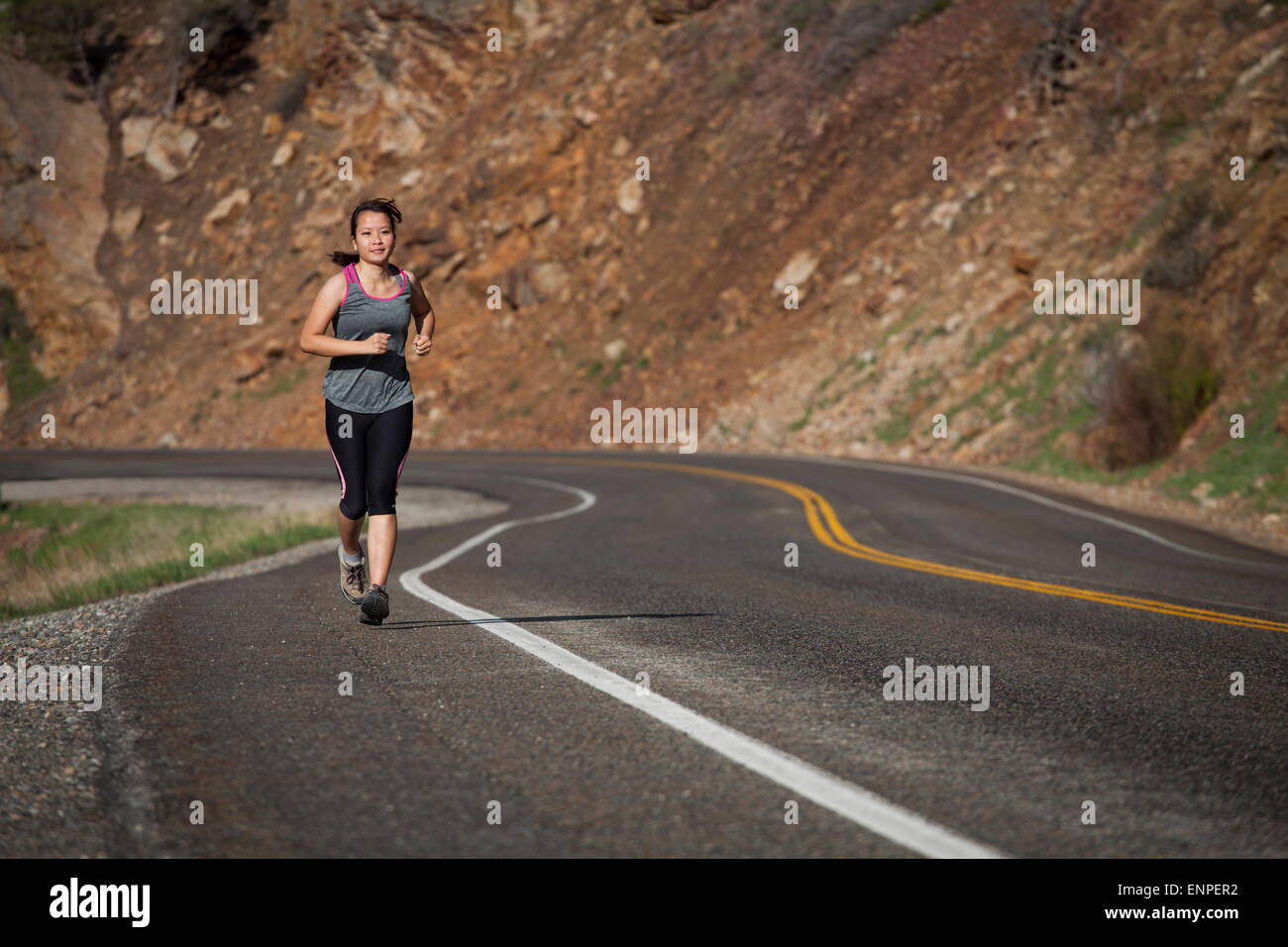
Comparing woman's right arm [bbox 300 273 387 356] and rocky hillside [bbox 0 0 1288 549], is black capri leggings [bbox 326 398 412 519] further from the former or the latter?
rocky hillside [bbox 0 0 1288 549]

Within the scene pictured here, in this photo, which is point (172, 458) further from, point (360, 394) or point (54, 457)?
point (360, 394)

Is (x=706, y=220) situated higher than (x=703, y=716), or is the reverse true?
(x=706, y=220)

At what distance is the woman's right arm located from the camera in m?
5.79

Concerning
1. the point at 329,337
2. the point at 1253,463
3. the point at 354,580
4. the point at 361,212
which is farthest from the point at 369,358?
the point at 1253,463

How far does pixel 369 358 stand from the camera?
6023 millimetres

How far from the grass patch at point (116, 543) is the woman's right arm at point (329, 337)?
4.27m

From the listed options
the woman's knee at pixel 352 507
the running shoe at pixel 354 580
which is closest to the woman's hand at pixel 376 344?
the woman's knee at pixel 352 507

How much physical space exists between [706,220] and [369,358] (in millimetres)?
35437

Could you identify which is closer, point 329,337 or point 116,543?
point 329,337

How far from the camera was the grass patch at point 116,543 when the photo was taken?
9.70 meters

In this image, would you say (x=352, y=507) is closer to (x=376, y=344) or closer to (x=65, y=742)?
(x=376, y=344)

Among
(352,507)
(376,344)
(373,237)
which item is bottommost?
(352,507)

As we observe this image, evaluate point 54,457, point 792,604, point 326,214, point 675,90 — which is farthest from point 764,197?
point 792,604

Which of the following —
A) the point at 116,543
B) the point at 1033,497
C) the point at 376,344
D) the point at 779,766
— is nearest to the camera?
the point at 779,766
